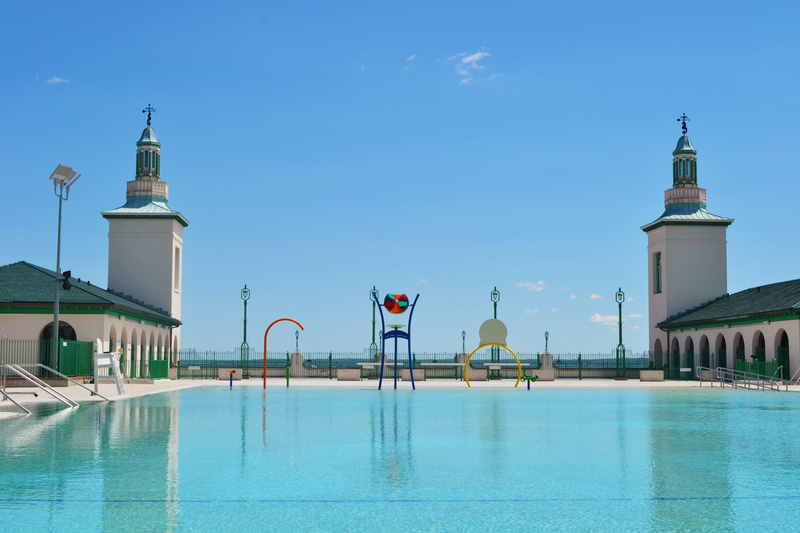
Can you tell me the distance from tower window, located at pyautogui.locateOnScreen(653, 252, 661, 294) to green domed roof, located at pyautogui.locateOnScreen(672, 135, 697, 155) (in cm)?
811

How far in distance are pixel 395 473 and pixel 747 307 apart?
44.3m

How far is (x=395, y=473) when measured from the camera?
1152 centimetres

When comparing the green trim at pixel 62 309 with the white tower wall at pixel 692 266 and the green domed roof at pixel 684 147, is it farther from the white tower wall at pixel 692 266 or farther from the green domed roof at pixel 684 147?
the green domed roof at pixel 684 147

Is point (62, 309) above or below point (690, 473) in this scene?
above

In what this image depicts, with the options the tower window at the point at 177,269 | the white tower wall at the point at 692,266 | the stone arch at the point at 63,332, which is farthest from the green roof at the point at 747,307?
the stone arch at the point at 63,332

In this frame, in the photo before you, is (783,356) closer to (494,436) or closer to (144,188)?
(494,436)

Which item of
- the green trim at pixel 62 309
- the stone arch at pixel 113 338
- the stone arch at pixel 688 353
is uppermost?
the green trim at pixel 62 309

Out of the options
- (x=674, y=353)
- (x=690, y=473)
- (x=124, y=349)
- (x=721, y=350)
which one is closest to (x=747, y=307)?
(x=721, y=350)

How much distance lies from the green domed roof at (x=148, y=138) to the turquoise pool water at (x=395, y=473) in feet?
140

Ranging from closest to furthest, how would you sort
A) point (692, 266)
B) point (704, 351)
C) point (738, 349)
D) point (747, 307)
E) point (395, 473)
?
point (395, 473), point (747, 307), point (738, 349), point (704, 351), point (692, 266)

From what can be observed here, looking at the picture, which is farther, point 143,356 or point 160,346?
point 160,346

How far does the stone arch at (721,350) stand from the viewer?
53.7 metres

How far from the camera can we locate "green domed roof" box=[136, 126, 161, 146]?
200 ft

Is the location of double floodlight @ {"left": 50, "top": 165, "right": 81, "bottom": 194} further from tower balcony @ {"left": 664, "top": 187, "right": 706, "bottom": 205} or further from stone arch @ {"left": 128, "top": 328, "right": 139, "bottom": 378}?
tower balcony @ {"left": 664, "top": 187, "right": 706, "bottom": 205}
